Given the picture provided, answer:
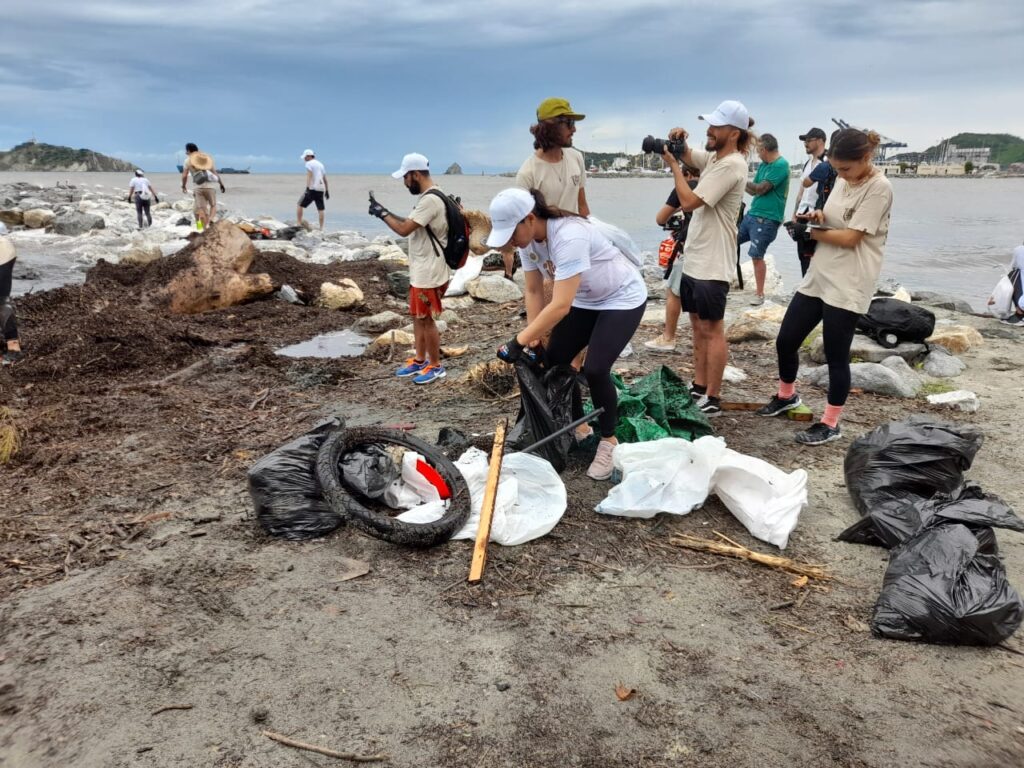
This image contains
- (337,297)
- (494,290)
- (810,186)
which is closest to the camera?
(810,186)

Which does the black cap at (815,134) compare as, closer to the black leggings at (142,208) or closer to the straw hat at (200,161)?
the straw hat at (200,161)

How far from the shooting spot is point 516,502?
3.38 metres

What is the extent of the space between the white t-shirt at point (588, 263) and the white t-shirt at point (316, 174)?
13793 millimetres

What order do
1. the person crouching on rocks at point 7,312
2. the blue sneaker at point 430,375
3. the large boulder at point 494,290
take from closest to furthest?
the blue sneaker at point 430,375 < the person crouching on rocks at point 7,312 < the large boulder at point 494,290

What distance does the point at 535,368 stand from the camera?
3.83 metres

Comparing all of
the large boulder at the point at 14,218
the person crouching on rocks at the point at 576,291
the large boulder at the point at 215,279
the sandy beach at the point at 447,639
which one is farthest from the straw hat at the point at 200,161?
the person crouching on rocks at the point at 576,291

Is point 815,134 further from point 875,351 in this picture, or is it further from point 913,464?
point 913,464

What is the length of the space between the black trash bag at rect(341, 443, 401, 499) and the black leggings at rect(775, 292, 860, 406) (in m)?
2.60

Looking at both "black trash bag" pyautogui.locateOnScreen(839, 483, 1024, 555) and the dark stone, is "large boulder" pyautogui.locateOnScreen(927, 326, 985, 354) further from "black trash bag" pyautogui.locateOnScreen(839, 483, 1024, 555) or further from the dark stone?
the dark stone

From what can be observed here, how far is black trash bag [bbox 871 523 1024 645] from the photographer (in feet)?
8.21

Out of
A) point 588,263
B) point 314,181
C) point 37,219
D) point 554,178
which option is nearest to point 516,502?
point 588,263

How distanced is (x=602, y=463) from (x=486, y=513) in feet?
3.07

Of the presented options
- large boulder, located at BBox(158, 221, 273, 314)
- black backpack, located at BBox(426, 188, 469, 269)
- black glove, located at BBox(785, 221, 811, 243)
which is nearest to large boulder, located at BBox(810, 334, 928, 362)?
black glove, located at BBox(785, 221, 811, 243)

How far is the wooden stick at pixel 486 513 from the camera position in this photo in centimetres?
295
